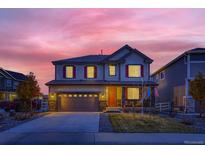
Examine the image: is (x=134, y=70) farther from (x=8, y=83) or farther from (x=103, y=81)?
(x=8, y=83)

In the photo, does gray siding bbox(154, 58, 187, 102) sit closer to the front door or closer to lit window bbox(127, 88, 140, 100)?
lit window bbox(127, 88, 140, 100)

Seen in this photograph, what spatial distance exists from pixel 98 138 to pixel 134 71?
1945cm

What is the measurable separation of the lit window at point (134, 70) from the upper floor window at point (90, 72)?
3.12 meters

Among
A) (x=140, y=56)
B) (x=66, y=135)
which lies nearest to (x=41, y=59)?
(x=140, y=56)

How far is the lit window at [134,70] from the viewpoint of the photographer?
109ft

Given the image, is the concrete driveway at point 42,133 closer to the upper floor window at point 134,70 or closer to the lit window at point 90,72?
the lit window at point 90,72

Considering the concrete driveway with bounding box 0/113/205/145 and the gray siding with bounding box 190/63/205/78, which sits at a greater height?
the gray siding with bounding box 190/63/205/78

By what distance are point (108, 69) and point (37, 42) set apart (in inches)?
304

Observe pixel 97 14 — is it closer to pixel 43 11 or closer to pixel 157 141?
pixel 43 11

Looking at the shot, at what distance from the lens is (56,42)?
2748 centimetres

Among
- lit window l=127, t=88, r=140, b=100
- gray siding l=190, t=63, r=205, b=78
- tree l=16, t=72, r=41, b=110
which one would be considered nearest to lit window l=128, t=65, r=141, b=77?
lit window l=127, t=88, r=140, b=100

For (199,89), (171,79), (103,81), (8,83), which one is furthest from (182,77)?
(8,83)

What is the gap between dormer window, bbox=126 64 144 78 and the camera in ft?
109

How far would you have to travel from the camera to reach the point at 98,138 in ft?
46.9
